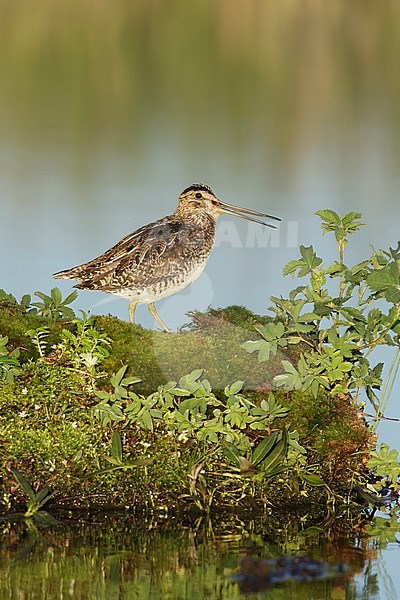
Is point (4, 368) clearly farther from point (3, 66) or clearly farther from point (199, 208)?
point (3, 66)

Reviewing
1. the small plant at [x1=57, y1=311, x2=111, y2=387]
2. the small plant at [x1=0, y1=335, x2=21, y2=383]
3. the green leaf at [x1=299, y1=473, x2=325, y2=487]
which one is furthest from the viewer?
the small plant at [x1=57, y1=311, x2=111, y2=387]

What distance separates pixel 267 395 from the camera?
726 cm

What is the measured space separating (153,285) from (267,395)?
1778 mm

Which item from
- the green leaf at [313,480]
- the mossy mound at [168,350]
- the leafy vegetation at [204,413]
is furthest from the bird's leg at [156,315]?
the green leaf at [313,480]

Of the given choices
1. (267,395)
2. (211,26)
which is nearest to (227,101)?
(211,26)

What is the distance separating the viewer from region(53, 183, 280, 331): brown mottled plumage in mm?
8727

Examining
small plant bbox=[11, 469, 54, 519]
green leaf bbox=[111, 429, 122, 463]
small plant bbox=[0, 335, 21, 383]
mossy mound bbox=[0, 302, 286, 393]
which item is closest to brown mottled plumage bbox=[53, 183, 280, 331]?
mossy mound bbox=[0, 302, 286, 393]

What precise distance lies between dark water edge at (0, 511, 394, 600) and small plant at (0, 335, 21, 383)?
811 mm

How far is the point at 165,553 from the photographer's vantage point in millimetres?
6160

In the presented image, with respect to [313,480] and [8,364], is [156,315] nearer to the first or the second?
[8,364]

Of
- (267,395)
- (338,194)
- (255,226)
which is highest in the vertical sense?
(338,194)

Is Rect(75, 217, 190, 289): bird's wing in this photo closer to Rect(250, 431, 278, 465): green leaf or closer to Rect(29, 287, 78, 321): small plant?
Rect(29, 287, 78, 321): small plant

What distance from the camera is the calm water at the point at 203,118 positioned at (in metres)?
13.7

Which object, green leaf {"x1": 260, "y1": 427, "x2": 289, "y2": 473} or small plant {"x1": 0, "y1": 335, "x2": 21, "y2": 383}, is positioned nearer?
green leaf {"x1": 260, "y1": 427, "x2": 289, "y2": 473}
